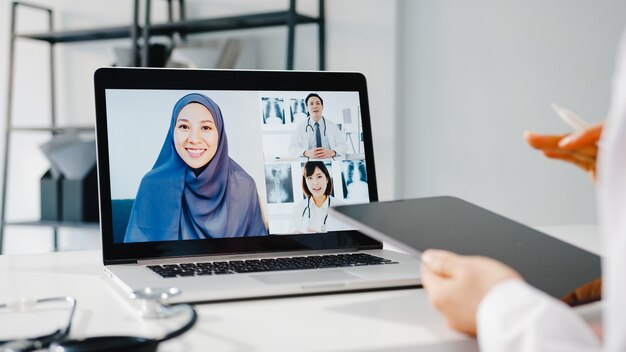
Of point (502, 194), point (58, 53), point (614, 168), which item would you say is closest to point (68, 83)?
point (58, 53)

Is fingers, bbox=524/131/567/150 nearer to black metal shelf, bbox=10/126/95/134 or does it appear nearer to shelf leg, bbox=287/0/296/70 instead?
shelf leg, bbox=287/0/296/70

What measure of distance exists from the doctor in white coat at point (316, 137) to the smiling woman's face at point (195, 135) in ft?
0.37

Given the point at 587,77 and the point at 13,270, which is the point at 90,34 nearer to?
the point at 587,77

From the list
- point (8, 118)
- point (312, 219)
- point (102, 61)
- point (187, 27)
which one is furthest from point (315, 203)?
point (8, 118)

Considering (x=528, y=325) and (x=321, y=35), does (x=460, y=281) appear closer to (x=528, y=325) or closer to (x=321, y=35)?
(x=528, y=325)

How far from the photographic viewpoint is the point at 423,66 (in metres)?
2.71

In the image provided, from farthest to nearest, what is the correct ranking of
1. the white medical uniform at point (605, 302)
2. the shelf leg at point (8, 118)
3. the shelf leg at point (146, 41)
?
the shelf leg at point (8, 118)
the shelf leg at point (146, 41)
the white medical uniform at point (605, 302)

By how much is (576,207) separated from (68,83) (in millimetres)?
2434

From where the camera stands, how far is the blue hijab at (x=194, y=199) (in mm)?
953

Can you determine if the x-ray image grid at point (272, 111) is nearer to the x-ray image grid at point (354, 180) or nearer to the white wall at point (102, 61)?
the x-ray image grid at point (354, 180)

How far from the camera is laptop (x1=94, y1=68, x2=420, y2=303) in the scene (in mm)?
940

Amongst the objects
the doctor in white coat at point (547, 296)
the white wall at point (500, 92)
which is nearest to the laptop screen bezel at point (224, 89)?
the doctor in white coat at point (547, 296)

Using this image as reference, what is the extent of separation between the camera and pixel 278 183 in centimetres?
102

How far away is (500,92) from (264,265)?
5.91ft
